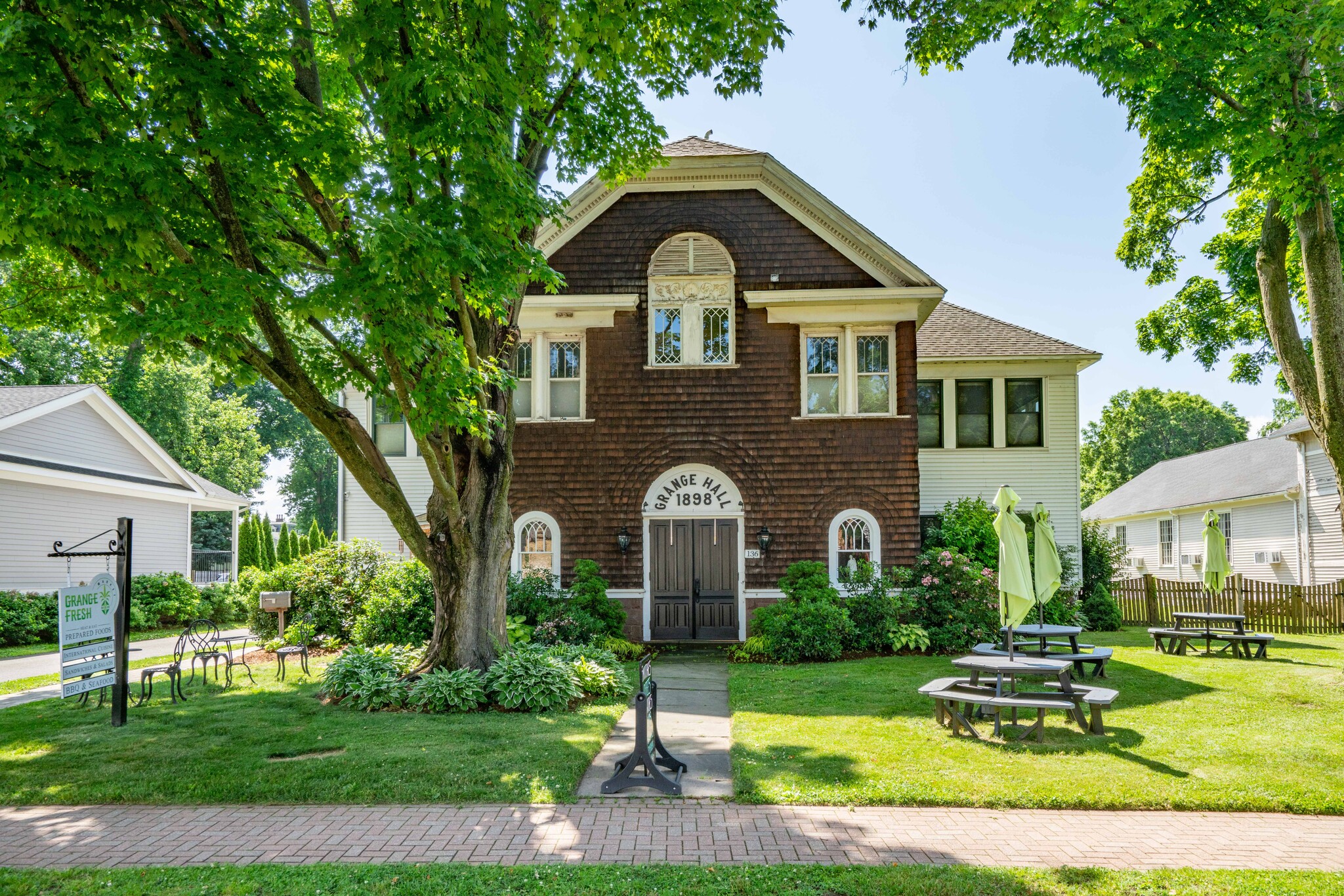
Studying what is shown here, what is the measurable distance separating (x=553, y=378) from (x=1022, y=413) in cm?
1145

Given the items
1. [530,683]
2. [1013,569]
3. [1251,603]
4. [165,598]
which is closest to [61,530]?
[165,598]

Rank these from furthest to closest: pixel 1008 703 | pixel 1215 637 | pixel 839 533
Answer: pixel 839 533, pixel 1215 637, pixel 1008 703

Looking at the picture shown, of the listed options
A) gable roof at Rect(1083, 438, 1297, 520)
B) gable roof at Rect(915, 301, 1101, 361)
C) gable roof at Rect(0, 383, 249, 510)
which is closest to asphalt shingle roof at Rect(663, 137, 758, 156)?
gable roof at Rect(915, 301, 1101, 361)

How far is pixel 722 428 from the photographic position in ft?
52.9

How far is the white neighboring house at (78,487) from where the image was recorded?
1816 centimetres

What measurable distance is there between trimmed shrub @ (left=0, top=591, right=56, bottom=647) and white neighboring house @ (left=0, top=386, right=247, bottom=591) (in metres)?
0.91

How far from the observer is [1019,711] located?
9.59 meters

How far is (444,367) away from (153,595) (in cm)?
1796

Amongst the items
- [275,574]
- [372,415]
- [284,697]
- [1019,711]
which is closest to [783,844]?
[1019,711]

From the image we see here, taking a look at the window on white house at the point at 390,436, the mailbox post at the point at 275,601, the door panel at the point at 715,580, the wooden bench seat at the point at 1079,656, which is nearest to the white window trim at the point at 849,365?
the door panel at the point at 715,580

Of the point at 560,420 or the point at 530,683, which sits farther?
the point at 560,420

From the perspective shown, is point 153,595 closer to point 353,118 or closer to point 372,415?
point 372,415

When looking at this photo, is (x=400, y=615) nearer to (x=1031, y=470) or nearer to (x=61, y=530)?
(x=61, y=530)

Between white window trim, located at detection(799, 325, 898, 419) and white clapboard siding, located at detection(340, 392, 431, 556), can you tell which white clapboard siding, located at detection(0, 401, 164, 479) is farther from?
white window trim, located at detection(799, 325, 898, 419)
